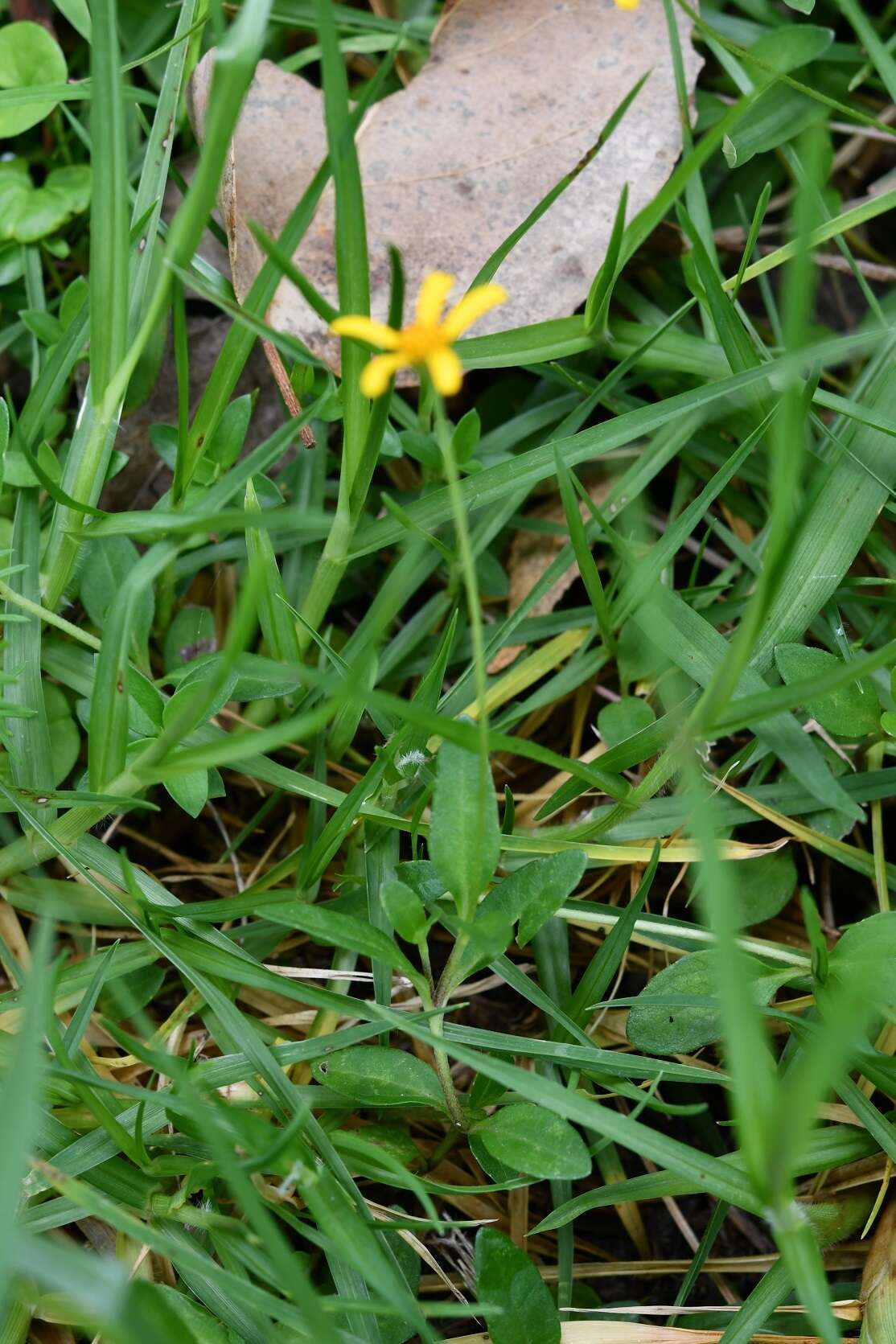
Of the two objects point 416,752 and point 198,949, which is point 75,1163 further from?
point 416,752

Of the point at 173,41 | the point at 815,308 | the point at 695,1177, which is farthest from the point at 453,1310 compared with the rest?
the point at 815,308

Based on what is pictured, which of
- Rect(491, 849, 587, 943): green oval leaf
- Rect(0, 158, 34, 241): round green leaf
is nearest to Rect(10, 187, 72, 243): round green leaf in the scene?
Rect(0, 158, 34, 241): round green leaf

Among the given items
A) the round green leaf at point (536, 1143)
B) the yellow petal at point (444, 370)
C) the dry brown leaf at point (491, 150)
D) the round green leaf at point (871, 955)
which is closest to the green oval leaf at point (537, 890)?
the round green leaf at point (536, 1143)

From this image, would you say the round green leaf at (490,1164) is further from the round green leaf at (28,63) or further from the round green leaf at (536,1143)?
the round green leaf at (28,63)

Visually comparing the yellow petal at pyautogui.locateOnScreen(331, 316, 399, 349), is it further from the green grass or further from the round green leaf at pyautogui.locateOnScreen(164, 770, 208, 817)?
the round green leaf at pyautogui.locateOnScreen(164, 770, 208, 817)

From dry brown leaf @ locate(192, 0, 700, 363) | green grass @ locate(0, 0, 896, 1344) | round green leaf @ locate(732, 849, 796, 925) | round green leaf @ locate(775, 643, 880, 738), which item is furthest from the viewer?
dry brown leaf @ locate(192, 0, 700, 363)

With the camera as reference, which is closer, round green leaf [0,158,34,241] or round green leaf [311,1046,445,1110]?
round green leaf [311,1046,445,1110]
